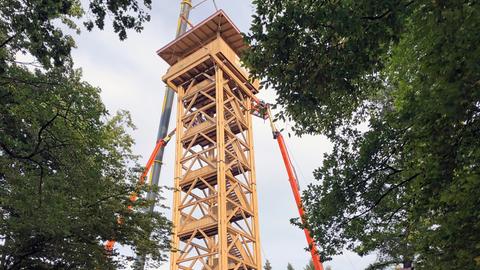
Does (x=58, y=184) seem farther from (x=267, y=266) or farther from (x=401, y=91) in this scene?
(x=267, y=266)

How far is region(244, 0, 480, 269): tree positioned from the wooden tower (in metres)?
13.9

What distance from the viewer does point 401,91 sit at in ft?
29.4

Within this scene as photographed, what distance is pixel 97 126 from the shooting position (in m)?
11.1

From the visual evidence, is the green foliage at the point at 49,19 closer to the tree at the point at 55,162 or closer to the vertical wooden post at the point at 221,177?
the tree at the point at 55,162

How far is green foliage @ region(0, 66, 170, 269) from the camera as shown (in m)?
8.58

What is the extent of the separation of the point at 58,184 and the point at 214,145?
60.6 ft

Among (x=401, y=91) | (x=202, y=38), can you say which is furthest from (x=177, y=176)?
(x=401, y=91)

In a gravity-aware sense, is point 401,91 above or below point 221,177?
below

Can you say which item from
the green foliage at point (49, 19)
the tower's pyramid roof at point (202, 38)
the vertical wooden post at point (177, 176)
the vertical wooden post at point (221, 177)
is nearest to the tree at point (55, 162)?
the green foliage at point (49, 19)

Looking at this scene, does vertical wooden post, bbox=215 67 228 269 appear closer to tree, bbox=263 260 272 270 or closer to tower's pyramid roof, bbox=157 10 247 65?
tower's pyramid roof, bbox=157 10 247 65

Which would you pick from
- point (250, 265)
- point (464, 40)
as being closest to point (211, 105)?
point (250, 265)

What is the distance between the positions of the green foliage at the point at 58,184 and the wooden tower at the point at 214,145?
33.5 feet

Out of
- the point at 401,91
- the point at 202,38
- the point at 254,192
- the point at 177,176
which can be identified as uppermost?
the point at 202,38

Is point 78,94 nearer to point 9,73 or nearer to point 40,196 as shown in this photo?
point 9,73
